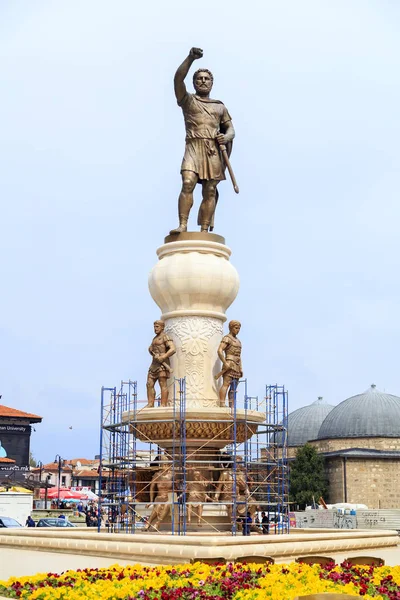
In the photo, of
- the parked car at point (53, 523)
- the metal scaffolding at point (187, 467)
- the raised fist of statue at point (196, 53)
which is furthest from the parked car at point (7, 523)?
the raised fist of statue at point (196, 53)

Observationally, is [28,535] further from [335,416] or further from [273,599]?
[335,416]

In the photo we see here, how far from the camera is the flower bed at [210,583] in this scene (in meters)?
9.34

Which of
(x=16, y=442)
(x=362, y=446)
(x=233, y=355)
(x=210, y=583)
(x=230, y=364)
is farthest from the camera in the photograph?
(x=362, y=446)

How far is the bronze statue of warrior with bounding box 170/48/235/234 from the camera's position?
2088 cm

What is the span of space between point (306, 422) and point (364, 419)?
1112cm

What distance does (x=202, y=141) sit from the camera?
2092 cm

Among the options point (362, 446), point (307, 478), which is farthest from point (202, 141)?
point (362, 446)

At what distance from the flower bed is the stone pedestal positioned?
26.2 ft

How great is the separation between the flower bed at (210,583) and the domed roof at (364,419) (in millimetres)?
65943

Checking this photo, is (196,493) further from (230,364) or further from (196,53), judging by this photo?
(196,53)

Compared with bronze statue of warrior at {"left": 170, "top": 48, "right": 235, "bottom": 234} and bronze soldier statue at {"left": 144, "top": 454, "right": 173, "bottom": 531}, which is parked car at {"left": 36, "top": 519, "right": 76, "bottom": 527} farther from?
bronze statue of warrior at {"left": 170, "top": 48, "right": 235, "bottom": 234}

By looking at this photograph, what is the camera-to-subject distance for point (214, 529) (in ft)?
58.8

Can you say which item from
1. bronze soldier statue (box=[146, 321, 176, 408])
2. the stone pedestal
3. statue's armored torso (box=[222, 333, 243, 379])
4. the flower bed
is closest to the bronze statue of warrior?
the stone pedestal

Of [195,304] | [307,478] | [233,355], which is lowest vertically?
[307,478]
